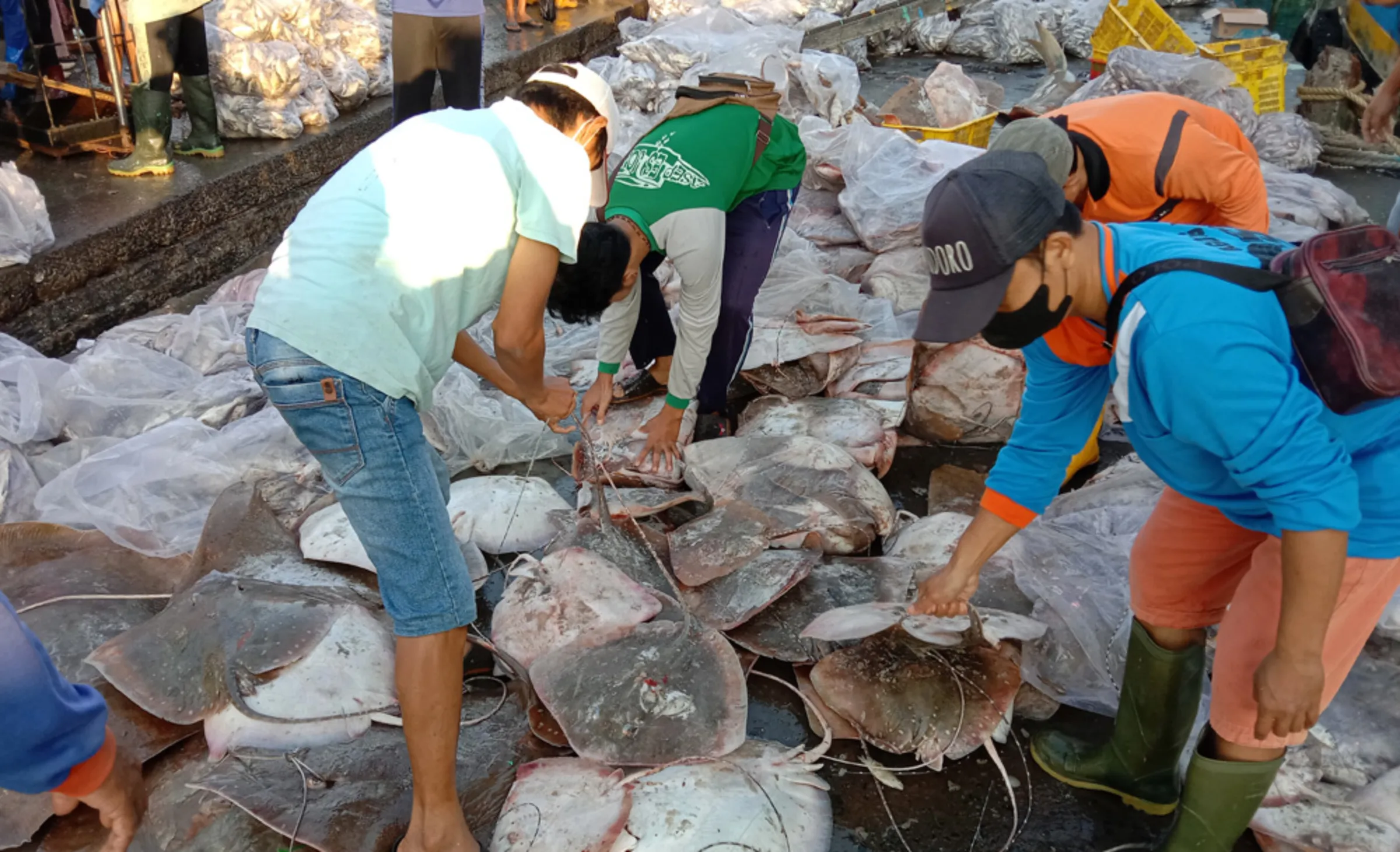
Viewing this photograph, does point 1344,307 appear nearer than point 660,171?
Yes

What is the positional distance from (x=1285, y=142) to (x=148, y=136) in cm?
672

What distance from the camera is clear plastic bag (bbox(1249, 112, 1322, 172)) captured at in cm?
607

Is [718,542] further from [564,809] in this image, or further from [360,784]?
[360,784]

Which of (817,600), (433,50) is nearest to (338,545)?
(817,600)

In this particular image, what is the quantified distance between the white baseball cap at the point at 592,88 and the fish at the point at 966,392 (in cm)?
150

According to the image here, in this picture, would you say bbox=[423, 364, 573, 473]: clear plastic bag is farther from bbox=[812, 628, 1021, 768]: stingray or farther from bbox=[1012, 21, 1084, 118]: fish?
bbox=[1012, 21, 1084, 118]: fish

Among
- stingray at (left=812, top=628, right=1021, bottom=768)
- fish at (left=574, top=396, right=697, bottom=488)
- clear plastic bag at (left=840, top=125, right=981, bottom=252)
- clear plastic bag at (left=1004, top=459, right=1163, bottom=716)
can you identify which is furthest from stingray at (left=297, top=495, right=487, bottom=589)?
clear plastic bag at (left=840, top=125, right=981, bottom=252)

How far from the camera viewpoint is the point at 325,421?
1.87 m

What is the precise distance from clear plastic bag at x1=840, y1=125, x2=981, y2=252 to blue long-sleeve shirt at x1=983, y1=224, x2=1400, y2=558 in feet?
9.58

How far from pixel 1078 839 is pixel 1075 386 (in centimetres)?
108

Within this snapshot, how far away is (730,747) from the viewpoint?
218 cm

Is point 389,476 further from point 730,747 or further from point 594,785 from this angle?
point 730,747

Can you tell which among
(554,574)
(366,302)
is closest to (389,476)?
(366,302)

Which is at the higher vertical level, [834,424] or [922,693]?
[922,693]
